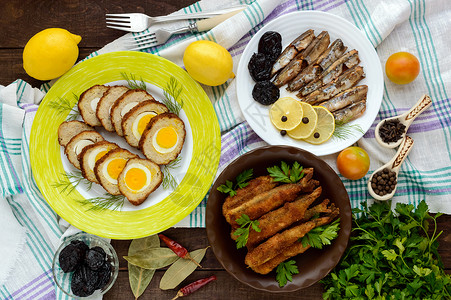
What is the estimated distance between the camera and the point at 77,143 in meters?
2.79

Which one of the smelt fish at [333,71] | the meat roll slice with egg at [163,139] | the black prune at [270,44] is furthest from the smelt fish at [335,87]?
the meat roll slice with egg at [163,139]

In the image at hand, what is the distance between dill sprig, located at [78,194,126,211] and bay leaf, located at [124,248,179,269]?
0.38m

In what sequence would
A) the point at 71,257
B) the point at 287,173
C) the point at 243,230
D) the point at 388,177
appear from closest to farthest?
1. the point at 243,230
2. the point at 287,173
3. the point at 71,257
4. the point at 388,177

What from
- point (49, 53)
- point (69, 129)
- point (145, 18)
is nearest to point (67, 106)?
point (69, 129)

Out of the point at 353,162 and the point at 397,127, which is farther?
the point at 397,127

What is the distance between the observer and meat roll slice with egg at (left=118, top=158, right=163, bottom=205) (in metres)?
2.76

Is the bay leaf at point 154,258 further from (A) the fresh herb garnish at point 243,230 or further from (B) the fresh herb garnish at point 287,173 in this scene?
(B) the fresh herb garnish at point 287,173

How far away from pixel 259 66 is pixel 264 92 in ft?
0.60

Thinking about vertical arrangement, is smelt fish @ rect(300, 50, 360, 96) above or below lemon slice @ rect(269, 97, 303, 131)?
above

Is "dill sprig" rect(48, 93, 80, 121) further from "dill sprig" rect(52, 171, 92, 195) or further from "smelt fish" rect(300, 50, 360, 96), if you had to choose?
"smelt fish" rect(300, 50, 360, 96)

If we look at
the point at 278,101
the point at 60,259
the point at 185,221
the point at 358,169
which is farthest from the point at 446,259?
the point at 60,259

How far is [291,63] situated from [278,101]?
0.30 meters

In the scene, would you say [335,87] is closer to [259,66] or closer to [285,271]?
[259,66]

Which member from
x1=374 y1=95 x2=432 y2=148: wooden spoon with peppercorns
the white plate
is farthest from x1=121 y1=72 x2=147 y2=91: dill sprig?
x1=374 y1=95 x2=432 y2=148: wooden spoon with peppercorns
